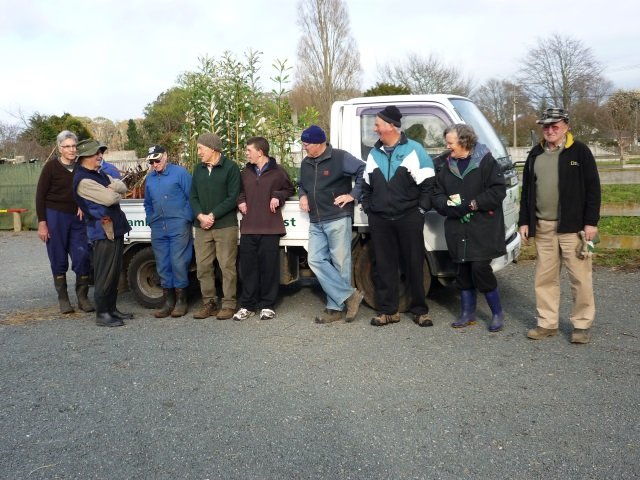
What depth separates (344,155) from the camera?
587cm

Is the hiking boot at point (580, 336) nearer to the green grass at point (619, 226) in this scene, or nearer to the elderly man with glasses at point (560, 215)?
the elderly man with glasses at point (560, 215)

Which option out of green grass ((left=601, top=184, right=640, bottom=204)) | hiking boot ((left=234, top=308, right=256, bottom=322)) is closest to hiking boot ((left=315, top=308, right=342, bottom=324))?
hiking boot ((left=234, top=308, right=256, bottom=322))

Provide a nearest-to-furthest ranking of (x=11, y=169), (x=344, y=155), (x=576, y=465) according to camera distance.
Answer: (x=576, y=465) < (x=344, y=155) < (x=11, y=169)

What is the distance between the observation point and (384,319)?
5.83 metres

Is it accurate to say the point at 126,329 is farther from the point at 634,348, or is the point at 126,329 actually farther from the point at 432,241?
the point at 634,348

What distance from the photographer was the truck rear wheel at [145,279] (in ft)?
22.5

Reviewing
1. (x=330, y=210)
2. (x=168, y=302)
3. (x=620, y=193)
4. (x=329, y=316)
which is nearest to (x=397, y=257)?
(x=330, y=210)

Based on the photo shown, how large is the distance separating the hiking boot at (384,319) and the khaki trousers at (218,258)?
60.7 inches

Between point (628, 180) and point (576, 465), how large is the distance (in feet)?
23.4

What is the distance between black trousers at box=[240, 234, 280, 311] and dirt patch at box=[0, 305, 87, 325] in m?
1.89

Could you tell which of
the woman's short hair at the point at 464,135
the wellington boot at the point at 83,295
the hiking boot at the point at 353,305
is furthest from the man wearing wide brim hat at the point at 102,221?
the woman's short hair at the point at 464,135

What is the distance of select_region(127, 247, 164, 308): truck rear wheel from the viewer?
687cm

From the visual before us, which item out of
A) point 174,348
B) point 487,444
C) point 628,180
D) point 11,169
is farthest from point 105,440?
point 11,169

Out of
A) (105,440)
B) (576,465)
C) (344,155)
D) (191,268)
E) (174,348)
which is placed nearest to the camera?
(576,465)
